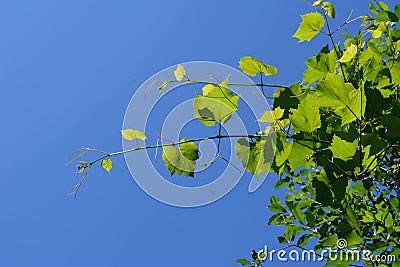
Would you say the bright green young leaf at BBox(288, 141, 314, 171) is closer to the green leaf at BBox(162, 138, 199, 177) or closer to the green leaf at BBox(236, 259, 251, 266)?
the green leaf at BBox(162, 138, 199, 177)

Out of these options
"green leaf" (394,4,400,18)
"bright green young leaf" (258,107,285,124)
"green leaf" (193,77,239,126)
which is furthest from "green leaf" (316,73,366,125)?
"green leaf" (394,4,400,18)

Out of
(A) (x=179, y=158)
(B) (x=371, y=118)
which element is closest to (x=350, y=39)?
(B) (x=371, y=118)

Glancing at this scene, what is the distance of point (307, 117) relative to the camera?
97 centimetres

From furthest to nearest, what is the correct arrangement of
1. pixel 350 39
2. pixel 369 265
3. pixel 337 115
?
pixel 369 265 < pixel 350 39 < pixel 337 115

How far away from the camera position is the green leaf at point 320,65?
119 cm

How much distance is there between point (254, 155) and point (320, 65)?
0.33m

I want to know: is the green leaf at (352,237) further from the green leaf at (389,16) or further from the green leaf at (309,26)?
the green leaf at (389,16)

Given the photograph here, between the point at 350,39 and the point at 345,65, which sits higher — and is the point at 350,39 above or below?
above

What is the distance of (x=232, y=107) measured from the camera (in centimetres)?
117

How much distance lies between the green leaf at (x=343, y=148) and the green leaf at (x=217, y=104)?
1.11ft

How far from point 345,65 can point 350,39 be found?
267 mm

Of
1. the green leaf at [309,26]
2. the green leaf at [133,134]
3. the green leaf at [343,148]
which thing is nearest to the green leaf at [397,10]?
the green leaf at [309,26]

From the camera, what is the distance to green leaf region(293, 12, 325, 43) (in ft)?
4.14

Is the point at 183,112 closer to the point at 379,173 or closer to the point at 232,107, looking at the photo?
the point at 232,107
